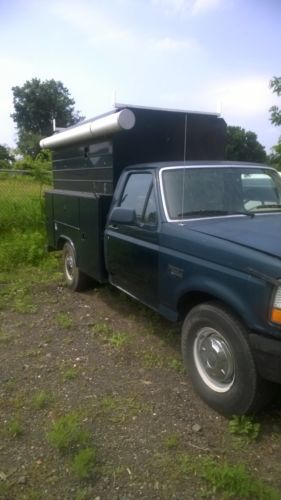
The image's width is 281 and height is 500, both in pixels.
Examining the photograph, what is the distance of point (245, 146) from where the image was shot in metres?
58.2

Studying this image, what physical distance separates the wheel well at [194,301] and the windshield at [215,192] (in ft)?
2.34

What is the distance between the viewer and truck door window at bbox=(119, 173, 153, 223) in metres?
4.01

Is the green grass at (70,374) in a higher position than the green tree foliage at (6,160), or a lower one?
Result: lower

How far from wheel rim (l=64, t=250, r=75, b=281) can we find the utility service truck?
0.05 ft

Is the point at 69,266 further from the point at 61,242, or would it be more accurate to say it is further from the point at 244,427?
the point at 244,427

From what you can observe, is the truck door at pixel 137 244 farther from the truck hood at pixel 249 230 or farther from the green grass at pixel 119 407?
the green grass at pixel 119 407

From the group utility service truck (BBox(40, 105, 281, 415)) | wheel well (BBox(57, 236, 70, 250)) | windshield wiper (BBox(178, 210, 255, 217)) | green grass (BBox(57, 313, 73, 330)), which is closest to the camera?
utility service truck (BBox(40, 105, 281, 415))

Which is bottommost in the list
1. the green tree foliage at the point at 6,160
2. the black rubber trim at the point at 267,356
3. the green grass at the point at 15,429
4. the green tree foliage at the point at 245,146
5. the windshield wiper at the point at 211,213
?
the green grass at the point at 15,429

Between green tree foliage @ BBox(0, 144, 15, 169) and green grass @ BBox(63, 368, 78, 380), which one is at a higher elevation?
green tree foliage @ BBox(0, 144, 15, 169)

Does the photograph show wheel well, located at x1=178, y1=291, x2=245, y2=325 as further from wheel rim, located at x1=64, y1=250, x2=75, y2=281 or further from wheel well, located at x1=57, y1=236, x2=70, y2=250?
wheel well, located at x1=57, y1=236, x2=70, y2=250

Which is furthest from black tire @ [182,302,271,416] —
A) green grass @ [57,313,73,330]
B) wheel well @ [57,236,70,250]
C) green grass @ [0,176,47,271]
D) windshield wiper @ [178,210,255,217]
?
green grass @ [0,176,47,271]

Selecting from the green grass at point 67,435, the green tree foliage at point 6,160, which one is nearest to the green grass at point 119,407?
the green grass at point 67,435

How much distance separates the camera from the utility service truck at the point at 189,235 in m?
2.70

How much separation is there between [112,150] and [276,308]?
116 inches
